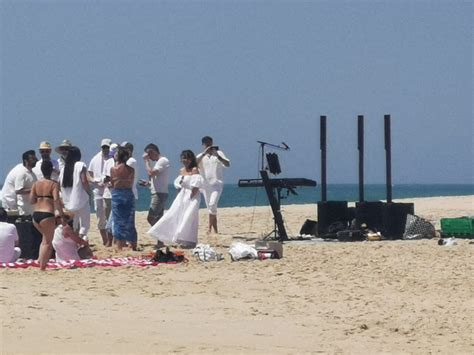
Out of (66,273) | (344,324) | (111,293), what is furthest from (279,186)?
(344,324)

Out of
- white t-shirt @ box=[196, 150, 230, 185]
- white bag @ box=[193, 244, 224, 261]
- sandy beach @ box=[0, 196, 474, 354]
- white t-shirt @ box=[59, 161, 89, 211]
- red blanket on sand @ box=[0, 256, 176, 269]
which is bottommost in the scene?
sandy beach @ box=[0, 196, 474, 354]

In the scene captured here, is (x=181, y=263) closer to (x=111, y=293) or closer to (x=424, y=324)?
(x=111, y=293)

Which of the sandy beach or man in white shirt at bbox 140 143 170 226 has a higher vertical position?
man in white shirt at bbox 140 143 170 226

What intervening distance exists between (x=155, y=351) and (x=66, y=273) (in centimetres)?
419

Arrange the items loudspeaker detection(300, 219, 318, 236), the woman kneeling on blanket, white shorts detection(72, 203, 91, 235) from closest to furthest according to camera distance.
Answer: the woman kneeling on blanket < white shorts detection(72, 203, 91, 235) < loudspeaker detection(300, 219, 318, 236)

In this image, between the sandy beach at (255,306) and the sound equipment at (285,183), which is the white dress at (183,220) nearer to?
the sandy beach at (255,306)

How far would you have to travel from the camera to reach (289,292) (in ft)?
34.7

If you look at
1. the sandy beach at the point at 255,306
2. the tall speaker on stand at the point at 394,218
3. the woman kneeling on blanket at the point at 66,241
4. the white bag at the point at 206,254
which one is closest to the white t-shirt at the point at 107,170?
the sandy beach at the point at 255,306

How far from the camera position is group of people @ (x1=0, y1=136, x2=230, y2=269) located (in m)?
12.0

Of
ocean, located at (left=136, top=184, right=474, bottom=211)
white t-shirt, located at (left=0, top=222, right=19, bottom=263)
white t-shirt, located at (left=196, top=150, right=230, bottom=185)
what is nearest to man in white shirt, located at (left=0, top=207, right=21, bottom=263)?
white t-shirt, located at (left=0, top=222, right=19, bottom=263)

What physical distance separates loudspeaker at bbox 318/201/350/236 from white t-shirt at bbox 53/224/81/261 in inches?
190

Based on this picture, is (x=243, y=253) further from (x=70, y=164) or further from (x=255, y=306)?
(x=255, y=306)

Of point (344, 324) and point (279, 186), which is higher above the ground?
point (279, 186)

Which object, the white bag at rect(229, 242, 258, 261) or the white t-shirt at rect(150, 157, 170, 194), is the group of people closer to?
the white t-shirt at rect(150, 157, 170, 194)
